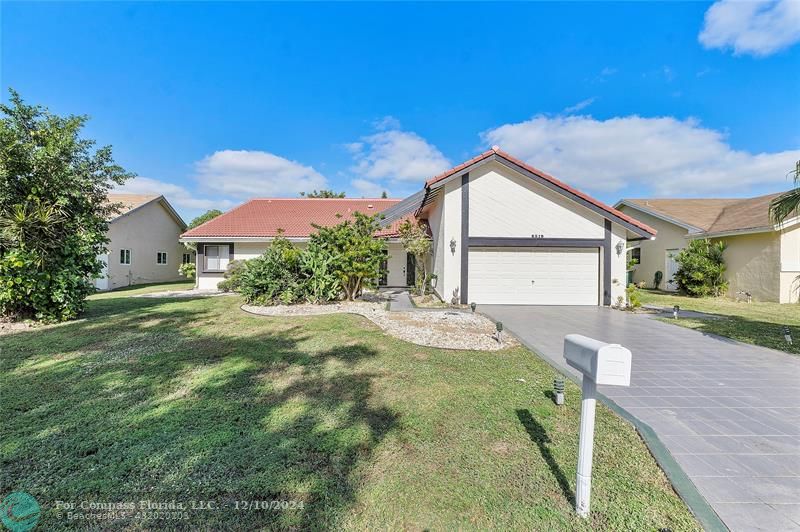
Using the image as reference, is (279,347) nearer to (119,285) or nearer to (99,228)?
(99,228)

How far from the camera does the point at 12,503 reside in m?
2.39

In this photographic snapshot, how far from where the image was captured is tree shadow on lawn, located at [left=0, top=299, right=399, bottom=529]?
2.49m

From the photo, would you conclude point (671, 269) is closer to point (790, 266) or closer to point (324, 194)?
point (790, 266)

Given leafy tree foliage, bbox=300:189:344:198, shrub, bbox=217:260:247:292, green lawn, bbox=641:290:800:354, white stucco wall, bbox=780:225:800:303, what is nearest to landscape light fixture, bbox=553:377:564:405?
green lawn, bbox=641:290:800:354

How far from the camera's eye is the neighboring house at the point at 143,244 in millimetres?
18797

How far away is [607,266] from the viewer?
12.0m

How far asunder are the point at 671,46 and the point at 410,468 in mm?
14593

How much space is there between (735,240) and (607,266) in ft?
29.3

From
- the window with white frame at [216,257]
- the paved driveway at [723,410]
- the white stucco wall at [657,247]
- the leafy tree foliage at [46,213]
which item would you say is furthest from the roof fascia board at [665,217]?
the leafy tree foliage at [46,213]

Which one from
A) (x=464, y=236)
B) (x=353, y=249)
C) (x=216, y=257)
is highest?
(x=464, y=236)

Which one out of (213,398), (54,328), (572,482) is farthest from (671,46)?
(54,328)

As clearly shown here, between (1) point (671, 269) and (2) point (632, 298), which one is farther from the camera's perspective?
(1) point (671, 269)

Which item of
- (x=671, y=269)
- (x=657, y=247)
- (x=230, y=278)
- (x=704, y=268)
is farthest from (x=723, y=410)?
(x=657, y=247)

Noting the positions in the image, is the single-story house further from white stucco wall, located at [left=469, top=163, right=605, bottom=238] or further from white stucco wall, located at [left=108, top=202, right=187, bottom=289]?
white stucco wall, located at [left=108, top=202, right=187, bottom=289]
